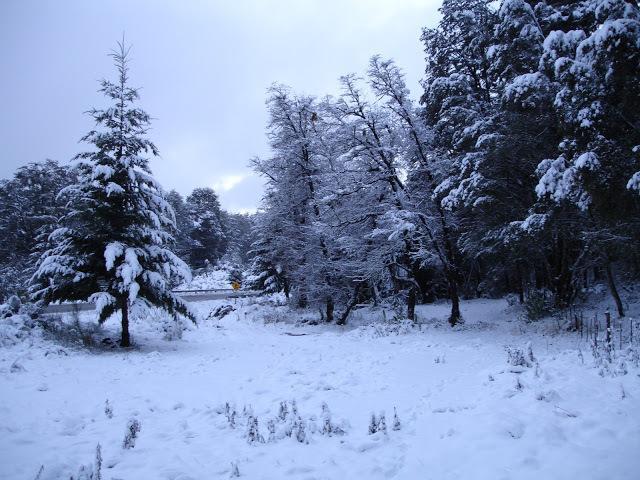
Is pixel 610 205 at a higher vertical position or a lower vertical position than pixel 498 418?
higher

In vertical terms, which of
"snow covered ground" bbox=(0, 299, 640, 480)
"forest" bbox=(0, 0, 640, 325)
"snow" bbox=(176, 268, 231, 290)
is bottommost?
"snow covered ground" bbox=(0, 299, 640, 480)

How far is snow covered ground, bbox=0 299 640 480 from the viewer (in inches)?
165

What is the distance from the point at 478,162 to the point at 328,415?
10.8m

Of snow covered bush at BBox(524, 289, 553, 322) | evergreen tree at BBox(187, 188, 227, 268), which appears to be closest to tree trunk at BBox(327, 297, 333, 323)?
snow covered bush at BBox(524, 289, 553, 322)

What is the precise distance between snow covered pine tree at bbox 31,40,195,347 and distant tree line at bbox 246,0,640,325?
23.7ft

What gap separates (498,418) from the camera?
4.95m

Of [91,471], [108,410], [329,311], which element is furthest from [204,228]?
[91,471]

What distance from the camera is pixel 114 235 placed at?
13.1m

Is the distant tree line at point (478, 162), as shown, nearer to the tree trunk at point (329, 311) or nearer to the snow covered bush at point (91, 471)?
the tree trunk at point (329, 311)

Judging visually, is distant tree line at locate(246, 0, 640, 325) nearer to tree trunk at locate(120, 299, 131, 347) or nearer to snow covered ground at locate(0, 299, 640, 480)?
snow covered ground at locate(0, 299, 640, 480)

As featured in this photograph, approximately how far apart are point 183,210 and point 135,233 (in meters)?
41.2

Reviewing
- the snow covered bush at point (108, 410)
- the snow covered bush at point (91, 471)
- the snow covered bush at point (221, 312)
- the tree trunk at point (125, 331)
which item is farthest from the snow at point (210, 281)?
→ the snow covered bush at point (91, 471)

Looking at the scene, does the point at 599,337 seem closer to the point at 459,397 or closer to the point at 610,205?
the point at 610,205

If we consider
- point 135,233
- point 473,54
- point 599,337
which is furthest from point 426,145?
point 135,233
